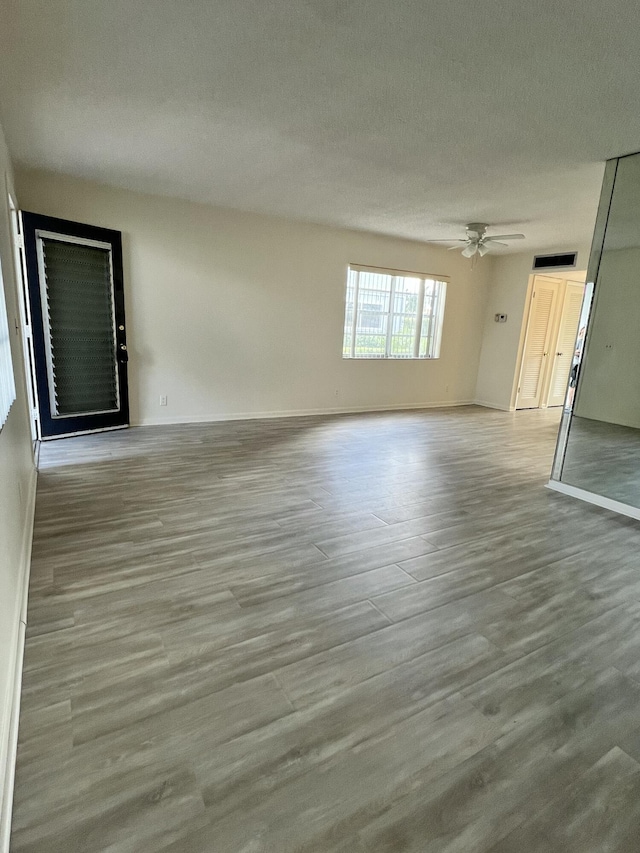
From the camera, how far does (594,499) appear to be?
3.81m

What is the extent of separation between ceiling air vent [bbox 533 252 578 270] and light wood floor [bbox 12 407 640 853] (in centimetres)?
484

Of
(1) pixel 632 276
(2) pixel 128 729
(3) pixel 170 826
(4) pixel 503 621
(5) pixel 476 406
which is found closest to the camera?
(3) pixel 170 826

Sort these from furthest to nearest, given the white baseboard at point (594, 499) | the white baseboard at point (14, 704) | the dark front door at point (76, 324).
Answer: the dark front door at point (76, 324) < the white baseboard at point (594, 499) < the white baseboard at point (14, 704)

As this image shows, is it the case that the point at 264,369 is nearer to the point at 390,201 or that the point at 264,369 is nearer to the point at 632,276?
the point at 390,201

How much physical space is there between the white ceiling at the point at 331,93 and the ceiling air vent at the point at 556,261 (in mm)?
2786

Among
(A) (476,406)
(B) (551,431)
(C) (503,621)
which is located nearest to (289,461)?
(C) (503,621)

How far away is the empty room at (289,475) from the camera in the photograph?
1381mm

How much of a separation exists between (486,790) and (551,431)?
593 cm

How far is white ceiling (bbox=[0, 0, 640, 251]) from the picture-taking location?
6.48ft

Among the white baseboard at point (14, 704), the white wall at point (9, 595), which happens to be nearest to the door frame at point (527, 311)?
the white wall at point (9, 595)

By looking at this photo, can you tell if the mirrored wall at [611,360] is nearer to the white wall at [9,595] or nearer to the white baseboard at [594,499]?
the white baseboard at [594,499]

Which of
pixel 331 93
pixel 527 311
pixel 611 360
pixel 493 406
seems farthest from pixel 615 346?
pixel 493 406

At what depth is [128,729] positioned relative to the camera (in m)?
1.51

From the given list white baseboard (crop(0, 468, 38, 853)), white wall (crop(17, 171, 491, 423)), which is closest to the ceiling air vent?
white wall (crop(17, 171, 491, 423))
